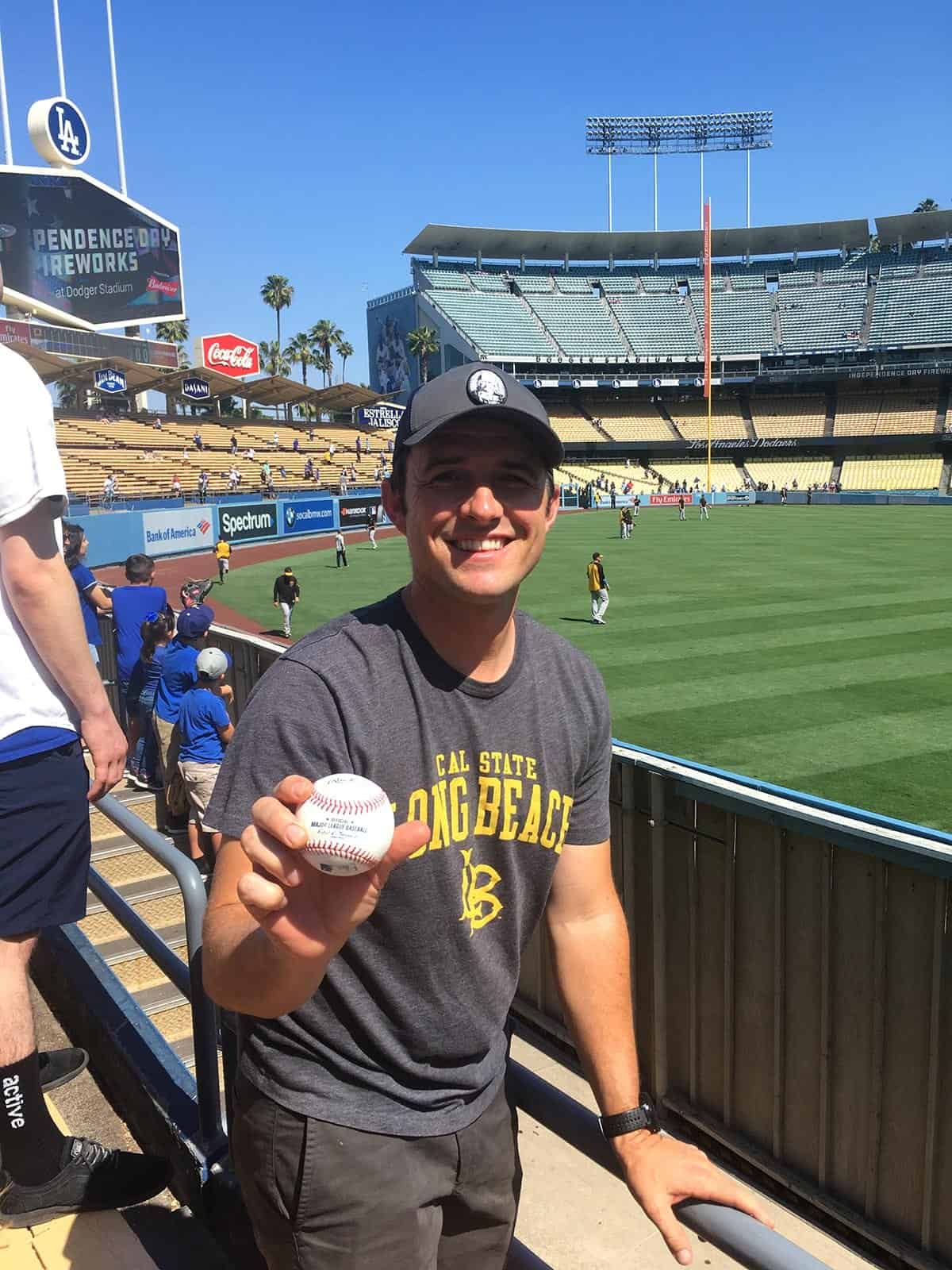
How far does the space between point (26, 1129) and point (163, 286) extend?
5476 cm

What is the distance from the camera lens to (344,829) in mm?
1293

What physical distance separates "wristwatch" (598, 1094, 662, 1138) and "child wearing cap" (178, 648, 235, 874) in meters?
5.23

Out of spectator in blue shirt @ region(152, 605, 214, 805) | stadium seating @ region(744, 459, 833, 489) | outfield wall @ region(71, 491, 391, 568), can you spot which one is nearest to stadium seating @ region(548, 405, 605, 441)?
stadium seating @ region(744, 459, 833, 489)

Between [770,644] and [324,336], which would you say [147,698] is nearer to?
[770,644]

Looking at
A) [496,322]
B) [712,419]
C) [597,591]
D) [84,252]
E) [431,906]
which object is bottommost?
[597,591]

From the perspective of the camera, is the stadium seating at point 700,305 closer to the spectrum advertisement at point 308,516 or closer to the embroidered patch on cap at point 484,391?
the spectrum advertisement at point 308,516

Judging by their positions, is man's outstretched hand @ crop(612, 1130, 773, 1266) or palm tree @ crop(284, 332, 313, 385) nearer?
man's outstretched hand @ crop(612, 1130, 773, 1266)

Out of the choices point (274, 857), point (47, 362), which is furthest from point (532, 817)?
point (47, 362)

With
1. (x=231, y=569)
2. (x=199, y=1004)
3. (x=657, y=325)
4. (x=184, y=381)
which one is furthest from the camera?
(x=657, y=325)

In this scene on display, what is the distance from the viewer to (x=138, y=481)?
137 ft

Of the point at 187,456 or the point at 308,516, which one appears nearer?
the point at 308,516

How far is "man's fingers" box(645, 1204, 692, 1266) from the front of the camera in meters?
1.71

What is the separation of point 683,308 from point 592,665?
315 feet

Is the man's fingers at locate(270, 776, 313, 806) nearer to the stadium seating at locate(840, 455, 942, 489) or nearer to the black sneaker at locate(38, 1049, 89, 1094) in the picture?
the black sneaker at locate(38, 1049, 89, 1094)
